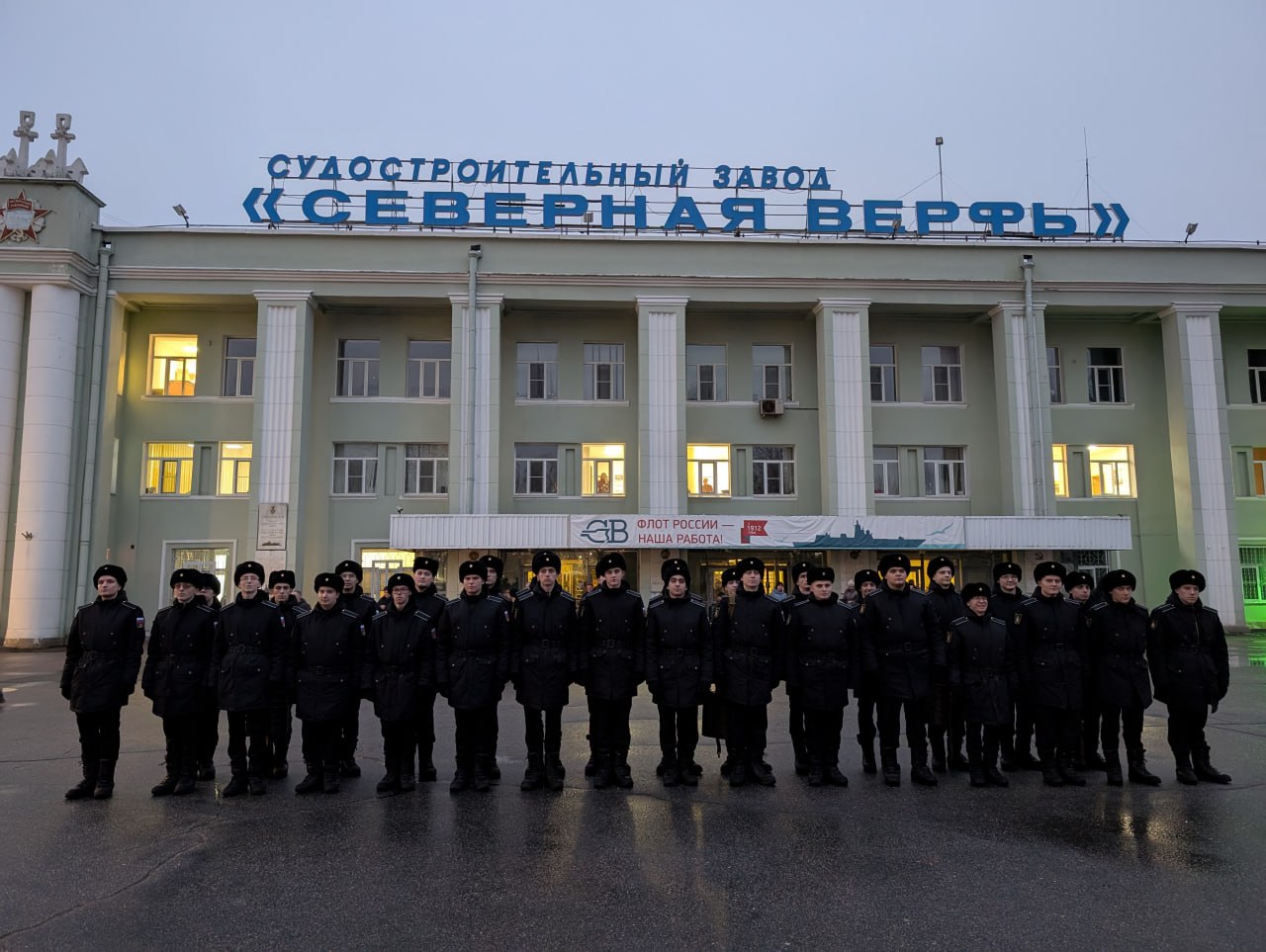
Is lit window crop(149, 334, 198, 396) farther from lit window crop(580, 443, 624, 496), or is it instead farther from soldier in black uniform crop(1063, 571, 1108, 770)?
soldier in black uniform crop(1063, 571, 1108, 770)

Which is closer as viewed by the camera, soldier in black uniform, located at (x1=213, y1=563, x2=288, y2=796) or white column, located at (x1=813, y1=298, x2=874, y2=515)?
soldier in black uniform, located at (x1=213, y1=563, x2=288, y2=796)

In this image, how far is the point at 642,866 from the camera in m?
5.43

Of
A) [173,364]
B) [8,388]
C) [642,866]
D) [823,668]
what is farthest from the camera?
[173,364]

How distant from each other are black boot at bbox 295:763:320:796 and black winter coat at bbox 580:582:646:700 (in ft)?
7.80

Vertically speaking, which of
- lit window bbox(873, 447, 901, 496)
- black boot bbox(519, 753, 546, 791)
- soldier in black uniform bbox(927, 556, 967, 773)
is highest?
lit window bbox(873, 447, 901, 496)

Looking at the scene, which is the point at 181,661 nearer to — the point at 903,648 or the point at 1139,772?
the point at 903,648

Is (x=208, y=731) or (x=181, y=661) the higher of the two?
(x=181, y=661)

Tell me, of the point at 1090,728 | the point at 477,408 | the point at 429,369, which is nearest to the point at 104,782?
the point at 1090,728

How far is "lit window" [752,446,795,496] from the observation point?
26094 millimetres

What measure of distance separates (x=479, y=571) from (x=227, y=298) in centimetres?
2069

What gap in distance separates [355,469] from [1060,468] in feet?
69.7

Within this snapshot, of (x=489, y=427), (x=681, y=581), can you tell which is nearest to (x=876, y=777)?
(x=681, y=581)

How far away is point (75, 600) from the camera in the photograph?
2277 centimetres

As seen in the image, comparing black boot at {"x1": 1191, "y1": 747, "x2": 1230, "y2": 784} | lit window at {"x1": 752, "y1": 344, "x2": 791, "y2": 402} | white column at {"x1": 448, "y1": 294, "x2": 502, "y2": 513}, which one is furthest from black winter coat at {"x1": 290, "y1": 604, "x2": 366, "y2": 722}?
lit window at {"x1": 752, "y1": 344, "x2": 791, "y2": 402}
